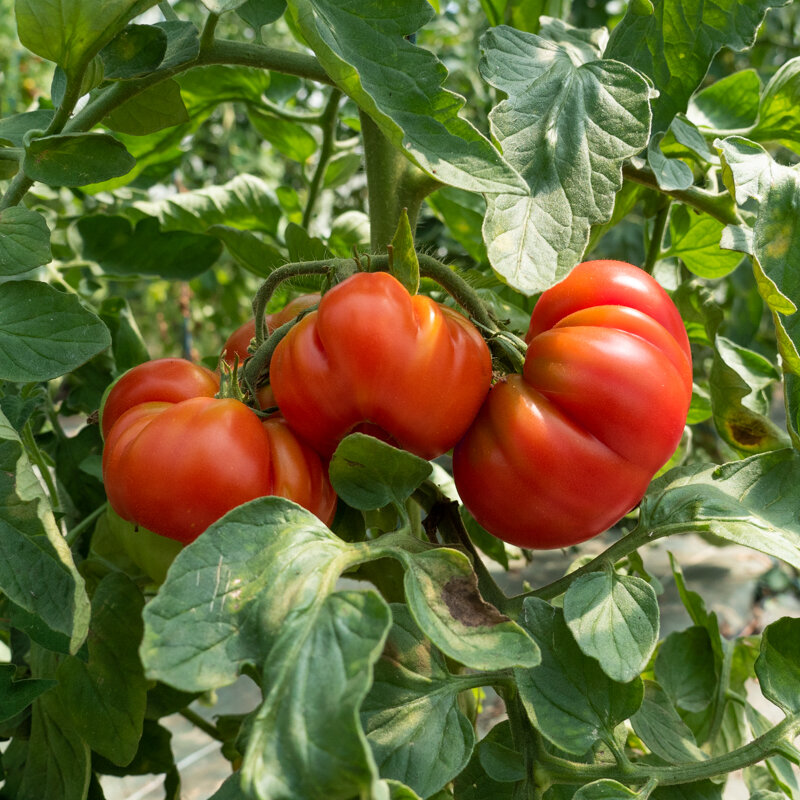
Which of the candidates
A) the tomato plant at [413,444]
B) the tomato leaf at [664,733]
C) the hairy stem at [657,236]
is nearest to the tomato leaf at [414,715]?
the tomato plant at [413,444]

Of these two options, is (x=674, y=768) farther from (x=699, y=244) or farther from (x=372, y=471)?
(x=699, y=244)

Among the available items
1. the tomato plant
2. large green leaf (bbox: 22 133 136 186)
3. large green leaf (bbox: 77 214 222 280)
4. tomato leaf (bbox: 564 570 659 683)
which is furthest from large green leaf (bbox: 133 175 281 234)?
tomato leaf (bbox: 564 570 659 683)

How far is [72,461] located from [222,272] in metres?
1.12

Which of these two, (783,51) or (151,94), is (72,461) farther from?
(783,51)

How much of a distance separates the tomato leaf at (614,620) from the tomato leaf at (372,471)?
0.10 meters

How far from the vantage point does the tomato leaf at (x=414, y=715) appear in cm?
40

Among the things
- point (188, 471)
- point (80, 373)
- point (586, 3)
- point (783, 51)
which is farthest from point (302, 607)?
point (783, 51)

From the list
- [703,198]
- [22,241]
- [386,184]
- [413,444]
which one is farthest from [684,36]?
[22,241]

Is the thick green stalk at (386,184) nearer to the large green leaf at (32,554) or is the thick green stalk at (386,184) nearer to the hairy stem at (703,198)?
the hairy stem at (703,198)

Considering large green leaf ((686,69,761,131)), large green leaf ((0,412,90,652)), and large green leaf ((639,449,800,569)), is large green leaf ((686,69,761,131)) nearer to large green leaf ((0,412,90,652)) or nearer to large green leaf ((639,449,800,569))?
large green leaf ((639,449,800,569))

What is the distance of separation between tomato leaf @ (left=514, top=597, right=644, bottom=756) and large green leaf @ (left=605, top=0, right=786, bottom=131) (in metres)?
0.34

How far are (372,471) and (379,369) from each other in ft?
0.17

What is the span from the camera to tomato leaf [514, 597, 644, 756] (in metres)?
0.44

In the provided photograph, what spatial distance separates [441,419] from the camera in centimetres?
46
